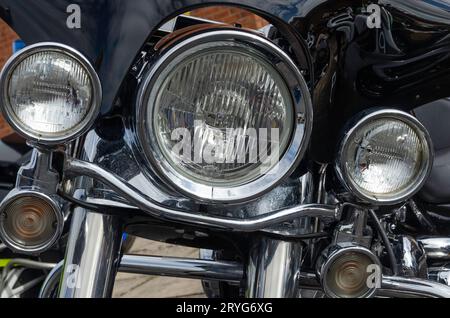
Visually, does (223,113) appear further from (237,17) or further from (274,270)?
(237,17)

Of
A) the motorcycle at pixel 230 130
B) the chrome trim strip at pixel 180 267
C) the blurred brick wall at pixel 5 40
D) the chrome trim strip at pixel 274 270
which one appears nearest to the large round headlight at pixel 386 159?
the motorcycle at pixel 230 130

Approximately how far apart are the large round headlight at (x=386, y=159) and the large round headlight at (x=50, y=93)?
516mm

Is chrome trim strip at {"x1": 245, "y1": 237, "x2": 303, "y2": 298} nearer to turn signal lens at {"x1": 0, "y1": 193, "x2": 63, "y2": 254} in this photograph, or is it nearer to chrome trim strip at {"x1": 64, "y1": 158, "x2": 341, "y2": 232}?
chrome trim strip at {"x1": 64, "y1": 158, "x2": 341, "y2": 232}

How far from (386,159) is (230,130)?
0.32 m

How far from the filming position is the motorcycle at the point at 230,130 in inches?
55.2

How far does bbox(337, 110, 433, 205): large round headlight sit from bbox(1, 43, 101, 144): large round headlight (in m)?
0.52

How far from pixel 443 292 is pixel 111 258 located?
73cm

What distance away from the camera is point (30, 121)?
140cm

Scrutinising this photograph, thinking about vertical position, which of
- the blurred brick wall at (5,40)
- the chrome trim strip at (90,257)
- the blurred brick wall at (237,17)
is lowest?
the chrome trim strip at (90,257)

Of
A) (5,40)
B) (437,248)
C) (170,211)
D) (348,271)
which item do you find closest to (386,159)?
(348,271)

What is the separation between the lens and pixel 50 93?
55.4 inches

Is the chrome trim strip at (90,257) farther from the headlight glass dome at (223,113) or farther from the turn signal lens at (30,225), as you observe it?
the headlight glass dome at (223,113)

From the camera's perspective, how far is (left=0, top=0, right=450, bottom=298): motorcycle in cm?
140

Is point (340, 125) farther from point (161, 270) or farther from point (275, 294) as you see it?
point (161, 270)
